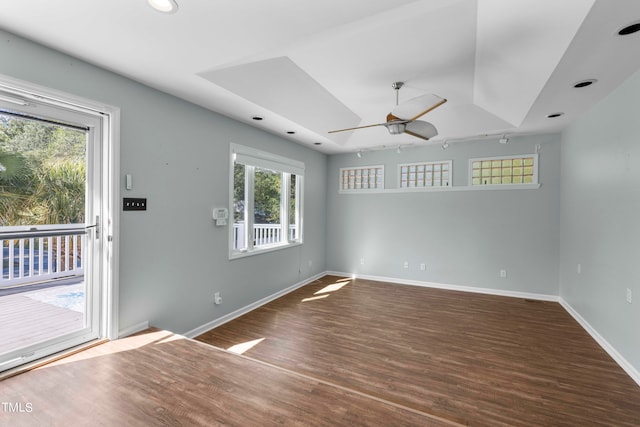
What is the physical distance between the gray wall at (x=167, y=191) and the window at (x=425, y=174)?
9.70 feet

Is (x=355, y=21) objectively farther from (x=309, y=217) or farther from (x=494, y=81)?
(x=309, y=217)

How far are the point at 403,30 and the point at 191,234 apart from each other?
287cm

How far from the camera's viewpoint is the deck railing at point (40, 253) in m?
2.21

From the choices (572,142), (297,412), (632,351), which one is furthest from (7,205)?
(572,142)

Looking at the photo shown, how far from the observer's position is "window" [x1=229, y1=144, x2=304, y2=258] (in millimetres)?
4105

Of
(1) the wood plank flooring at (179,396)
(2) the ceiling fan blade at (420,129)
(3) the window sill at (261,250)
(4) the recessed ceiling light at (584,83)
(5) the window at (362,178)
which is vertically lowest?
(1) the wood plank flooring at (179,396)

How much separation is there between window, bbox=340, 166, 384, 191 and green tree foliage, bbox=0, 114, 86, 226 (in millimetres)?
4569

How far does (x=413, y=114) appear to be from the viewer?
2828 mm

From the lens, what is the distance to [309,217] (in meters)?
5.83

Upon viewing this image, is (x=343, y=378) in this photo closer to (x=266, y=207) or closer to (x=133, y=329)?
(x=133, y=329)

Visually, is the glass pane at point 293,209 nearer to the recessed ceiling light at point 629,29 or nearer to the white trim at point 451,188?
the white trim at point 451,188

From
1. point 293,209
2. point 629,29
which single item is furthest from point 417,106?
point 293,209

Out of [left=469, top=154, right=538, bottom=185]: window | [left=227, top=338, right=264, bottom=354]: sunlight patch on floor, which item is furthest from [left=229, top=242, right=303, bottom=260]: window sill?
[left=469, top=154, right=538, bottom=185]: window

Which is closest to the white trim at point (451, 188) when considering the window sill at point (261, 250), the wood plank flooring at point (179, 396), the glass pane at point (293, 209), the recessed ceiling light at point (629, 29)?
the glass pane at point (293, 209)
